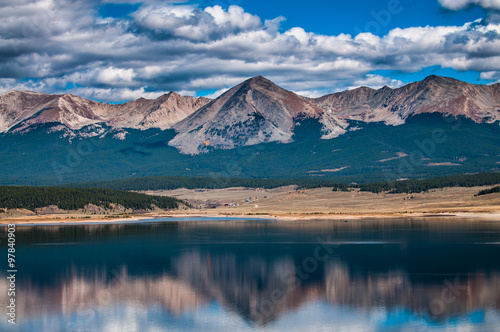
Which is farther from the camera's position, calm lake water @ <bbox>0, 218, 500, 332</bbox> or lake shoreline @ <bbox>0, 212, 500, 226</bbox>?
lake shoreline @ <bbox>0, 212, 500, 226</bbox>

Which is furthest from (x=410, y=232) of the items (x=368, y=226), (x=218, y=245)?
(x=218, y=245)

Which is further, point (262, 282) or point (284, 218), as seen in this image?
point (284, 218)

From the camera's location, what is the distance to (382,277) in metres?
75.6

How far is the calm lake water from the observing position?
56.5 m

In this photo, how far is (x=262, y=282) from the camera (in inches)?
2933

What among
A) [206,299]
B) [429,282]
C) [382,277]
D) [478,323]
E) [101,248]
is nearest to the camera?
[478,323]

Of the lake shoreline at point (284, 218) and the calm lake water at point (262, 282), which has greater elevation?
the lake shoreline at point (284, 218)

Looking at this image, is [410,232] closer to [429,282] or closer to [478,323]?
[429,282]

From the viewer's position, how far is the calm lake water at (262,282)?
5647cm

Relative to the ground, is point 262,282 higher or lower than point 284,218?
lower

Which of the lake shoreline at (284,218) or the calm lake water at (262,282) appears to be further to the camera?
the lake shoreline at (284,218)

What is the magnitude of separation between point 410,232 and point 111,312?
8084 centimetres

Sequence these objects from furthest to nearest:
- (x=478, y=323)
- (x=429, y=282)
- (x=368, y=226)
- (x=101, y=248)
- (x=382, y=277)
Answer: (x=368, y=226), (x=101, y=248), (x=382, y=277), (x=429, y=282), (x=478, y=323)

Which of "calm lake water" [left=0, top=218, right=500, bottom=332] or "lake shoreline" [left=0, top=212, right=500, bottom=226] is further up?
"lake shoreline" [left=0, top=212, right=500, bottom=226]
